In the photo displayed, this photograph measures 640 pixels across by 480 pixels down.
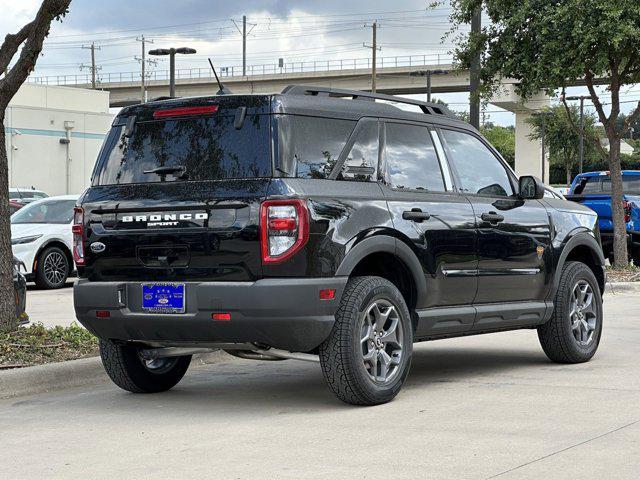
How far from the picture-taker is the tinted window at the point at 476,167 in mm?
8579

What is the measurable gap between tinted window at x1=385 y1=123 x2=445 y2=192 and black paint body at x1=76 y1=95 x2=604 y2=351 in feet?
0.26

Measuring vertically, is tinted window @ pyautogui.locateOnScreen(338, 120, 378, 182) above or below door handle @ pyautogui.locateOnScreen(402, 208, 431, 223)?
above

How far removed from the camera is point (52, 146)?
151 feet

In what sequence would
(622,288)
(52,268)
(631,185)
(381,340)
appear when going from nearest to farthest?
(381,340) < (622,288) < (52,268) < (631,185)

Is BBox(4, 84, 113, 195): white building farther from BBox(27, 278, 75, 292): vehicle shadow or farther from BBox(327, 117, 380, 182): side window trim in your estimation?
BBox(327, 117, 380, 182): side window trim

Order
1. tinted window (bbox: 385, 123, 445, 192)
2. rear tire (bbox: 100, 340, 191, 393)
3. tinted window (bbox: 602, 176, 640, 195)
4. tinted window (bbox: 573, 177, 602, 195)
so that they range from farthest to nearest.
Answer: tinted window (bbox: 573, 177, 602, 195) < tinted window (bbox: 602, 176, 640, 195) < rear tire (bbox: 100, 340, 191, 393) < tinted window (bbox: 385, 123, 445, 192)

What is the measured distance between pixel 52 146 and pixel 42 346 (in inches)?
1500

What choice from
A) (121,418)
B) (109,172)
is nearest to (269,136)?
(109,172)

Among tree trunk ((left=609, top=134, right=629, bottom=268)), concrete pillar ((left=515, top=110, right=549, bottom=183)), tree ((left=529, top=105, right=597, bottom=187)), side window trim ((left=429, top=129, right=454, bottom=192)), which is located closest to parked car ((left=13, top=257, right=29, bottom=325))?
side window trim ((left=429, top=129, right=454, bottom=192))

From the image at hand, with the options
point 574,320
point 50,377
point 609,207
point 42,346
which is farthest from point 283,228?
point 609,207

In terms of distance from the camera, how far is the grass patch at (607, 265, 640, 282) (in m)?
18.3

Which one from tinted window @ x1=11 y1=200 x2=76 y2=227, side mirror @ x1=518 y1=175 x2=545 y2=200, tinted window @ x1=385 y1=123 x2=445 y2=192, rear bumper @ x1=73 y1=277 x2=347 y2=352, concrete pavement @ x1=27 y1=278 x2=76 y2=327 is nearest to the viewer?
rear bumper @ x1=73 y1=277 x2=347 y2=352

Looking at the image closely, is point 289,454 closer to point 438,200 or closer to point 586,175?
point 438,200

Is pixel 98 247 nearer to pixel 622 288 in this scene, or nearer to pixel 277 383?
pixel 277 383
